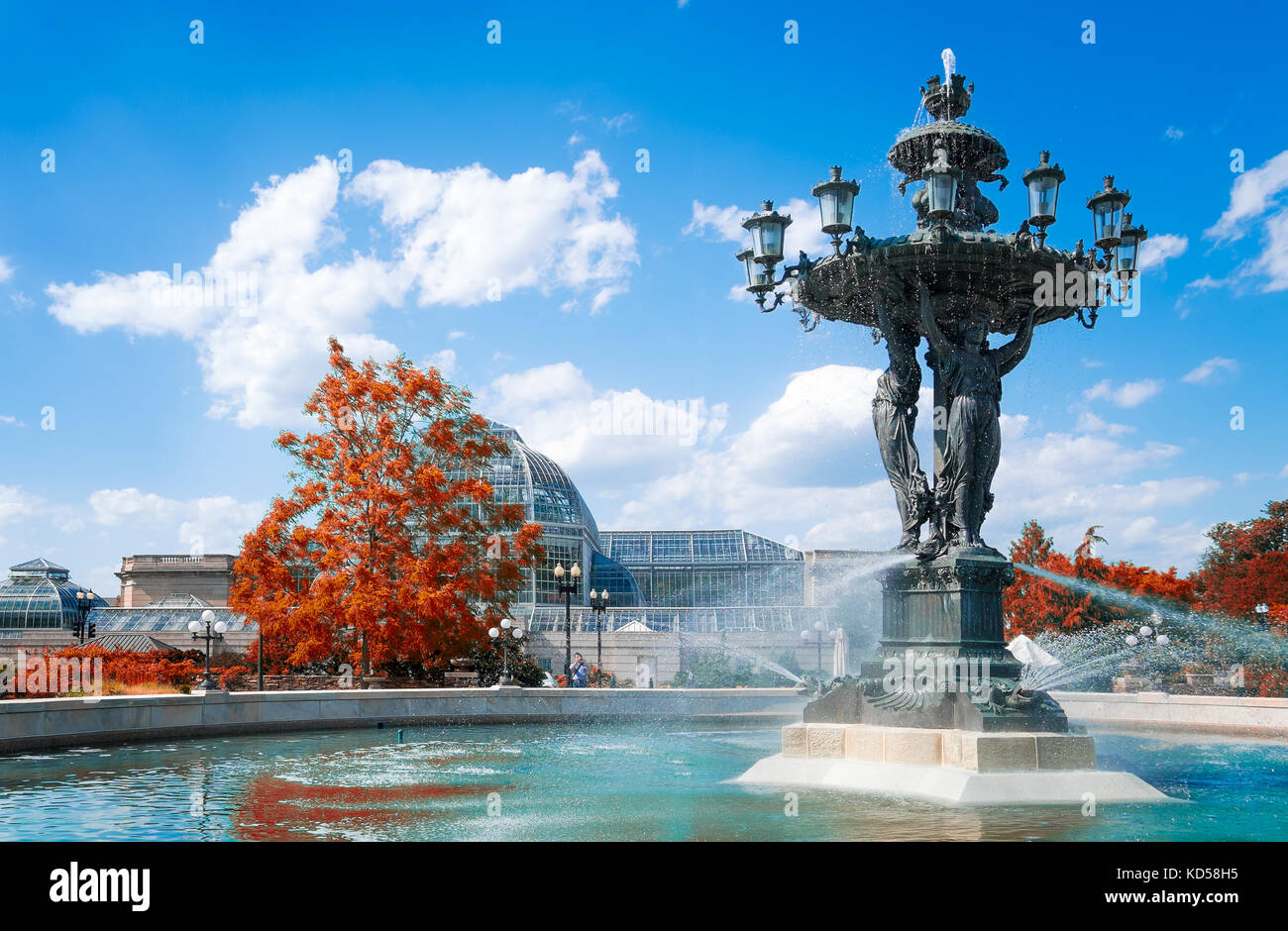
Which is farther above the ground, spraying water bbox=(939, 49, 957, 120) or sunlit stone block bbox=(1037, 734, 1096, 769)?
spraying water bbox=(939, 49, 957, 120)

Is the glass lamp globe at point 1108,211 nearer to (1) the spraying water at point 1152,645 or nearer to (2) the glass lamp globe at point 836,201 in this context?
(2) the glass lamp globe at point 836,201

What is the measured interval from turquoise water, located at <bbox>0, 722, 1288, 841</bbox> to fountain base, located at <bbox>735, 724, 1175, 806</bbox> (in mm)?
321

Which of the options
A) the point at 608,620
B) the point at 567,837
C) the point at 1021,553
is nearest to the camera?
the point at 567,837

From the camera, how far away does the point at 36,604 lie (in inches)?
2350

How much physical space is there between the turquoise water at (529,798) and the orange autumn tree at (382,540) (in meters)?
9.02

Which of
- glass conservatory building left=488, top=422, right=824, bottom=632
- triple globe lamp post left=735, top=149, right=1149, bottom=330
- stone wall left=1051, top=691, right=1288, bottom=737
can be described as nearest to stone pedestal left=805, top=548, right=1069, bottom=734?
triple globe lamp post left=735, top=149, right=1149, bottom=330

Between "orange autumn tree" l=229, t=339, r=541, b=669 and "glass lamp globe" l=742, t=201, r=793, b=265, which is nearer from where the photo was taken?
"glass lamp globe" l=742, t=201, r=793, b=265

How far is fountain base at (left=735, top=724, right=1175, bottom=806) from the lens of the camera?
30.9ft

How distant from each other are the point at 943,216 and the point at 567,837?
6.97 m

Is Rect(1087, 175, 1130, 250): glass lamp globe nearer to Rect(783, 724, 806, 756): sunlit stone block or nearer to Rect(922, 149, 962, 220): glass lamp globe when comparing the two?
Rect(922, 149, 962, 220): glass lamp globe
